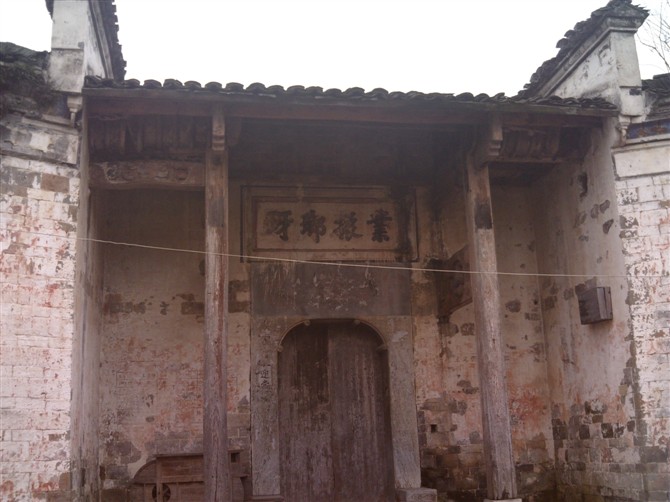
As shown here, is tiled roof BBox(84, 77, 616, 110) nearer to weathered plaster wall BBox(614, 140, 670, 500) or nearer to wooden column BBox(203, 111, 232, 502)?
wooden column BBox(203, 111, 232, 502)

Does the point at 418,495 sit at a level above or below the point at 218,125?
below

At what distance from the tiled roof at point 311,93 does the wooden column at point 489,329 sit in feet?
1.70

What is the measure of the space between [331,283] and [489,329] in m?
2.38

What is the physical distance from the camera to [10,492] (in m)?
6.71

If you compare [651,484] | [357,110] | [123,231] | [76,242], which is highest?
[357,110]

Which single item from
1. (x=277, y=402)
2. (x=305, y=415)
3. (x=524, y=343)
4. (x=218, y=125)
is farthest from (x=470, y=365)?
(x=218, y=125)

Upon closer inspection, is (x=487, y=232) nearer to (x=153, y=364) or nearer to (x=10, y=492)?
(x=153, y=364)

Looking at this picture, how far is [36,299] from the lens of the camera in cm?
713

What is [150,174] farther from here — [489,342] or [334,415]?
[489,342]

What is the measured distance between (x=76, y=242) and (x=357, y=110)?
302 cm

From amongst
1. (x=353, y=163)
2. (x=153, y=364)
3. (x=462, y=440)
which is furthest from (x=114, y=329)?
(x=462, y=440)

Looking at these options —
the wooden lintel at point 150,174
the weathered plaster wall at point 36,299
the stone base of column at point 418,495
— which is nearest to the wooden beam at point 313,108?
the weathered plaster wall at point 36,299

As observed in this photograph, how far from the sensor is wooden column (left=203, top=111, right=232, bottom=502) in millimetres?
7332

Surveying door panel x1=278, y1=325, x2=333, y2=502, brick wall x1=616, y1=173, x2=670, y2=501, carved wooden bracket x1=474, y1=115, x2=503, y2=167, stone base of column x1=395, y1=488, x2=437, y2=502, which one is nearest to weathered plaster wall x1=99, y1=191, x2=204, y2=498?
door panel x1=278, y1=325, x2=333, y2=502
